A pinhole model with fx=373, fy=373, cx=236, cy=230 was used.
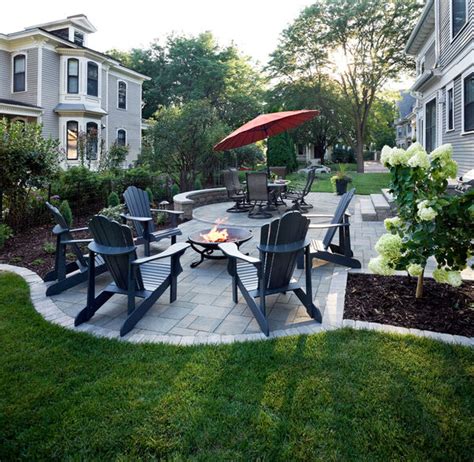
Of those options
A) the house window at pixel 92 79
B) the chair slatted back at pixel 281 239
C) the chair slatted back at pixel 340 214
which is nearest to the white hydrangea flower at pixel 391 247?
the chair slatted back at pixel 281 239

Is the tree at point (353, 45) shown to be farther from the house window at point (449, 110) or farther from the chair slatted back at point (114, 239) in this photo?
the chair slatted back at point (114, 239)

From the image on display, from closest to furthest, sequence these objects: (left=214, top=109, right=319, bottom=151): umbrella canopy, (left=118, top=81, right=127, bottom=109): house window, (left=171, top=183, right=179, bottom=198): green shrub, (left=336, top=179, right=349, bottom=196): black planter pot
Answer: (left=214, top=109, right=319, bottom=151): umbrella canopy
(left=171, top=183, right=179, bottom=198): green shrub
(left=336, top=179, right=349, bottom=196): black planter pot
(left=118, top=81, right=127, bottom=109): house window

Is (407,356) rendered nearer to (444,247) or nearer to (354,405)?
(354,405)

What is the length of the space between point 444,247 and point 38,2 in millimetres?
4689

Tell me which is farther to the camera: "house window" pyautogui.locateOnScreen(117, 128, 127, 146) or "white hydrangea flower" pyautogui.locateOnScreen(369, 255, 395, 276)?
"house window" pyautogui.locateOnScreen(117, 128, 127, 146)

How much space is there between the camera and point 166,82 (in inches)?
1098

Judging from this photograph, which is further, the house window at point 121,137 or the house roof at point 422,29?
the house window at point 121,137

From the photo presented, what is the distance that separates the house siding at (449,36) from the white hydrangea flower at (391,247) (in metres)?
8.59

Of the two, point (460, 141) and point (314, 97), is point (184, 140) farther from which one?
point (314, 97)

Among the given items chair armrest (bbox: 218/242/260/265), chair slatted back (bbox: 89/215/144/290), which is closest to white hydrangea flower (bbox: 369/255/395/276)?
chair armrest (bbox: 218/242/260/265)

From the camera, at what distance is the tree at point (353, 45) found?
20.8m

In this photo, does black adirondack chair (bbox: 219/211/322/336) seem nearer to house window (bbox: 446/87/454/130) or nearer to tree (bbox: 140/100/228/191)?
tree (bbox: 140/100/228/191)

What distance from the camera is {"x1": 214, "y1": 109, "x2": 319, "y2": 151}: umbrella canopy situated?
8.08 meters

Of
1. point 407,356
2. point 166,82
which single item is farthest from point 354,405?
point 166,82
